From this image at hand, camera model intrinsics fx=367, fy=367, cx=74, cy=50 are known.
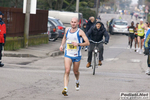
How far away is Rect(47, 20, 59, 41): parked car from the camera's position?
24.8 meters

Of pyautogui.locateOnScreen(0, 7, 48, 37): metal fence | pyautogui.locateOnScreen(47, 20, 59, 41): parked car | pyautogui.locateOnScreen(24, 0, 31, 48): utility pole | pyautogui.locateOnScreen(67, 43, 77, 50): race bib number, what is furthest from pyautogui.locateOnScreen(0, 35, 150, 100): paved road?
pyautogui.locateOnScreen(47, 20, 59, 41): parked car

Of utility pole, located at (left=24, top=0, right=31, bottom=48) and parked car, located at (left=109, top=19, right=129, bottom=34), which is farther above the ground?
utility pole, located at (left=24, top=0, right=31, bottom=48)

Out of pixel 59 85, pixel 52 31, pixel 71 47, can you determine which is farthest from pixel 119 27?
pixel 71 47

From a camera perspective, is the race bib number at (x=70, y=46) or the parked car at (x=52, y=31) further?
the parked car at (x=52, y=31)

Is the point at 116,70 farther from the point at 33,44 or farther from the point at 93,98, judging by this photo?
the point at 33,44

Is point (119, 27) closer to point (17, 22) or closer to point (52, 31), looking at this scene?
point (52, 31)

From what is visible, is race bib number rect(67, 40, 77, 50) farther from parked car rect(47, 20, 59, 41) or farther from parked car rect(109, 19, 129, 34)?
parked car rect(109, 19, 129, 34)

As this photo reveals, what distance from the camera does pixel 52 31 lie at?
24.9 m

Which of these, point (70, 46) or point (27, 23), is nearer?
point (70, 46)

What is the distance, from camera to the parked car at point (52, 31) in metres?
24.8

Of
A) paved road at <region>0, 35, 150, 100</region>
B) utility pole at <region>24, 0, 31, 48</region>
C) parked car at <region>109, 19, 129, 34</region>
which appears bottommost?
parked car at <region>109, 19, 129, 34</region>

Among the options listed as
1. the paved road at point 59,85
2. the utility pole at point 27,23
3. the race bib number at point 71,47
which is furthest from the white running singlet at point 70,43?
the utility pole at point 27,23

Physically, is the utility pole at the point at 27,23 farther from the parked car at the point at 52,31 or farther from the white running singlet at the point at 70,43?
the white running singlet at the point at 70,43

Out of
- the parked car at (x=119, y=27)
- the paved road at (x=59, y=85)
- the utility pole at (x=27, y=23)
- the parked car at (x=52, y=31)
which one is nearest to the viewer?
the paved road at (x=59, y=85)
